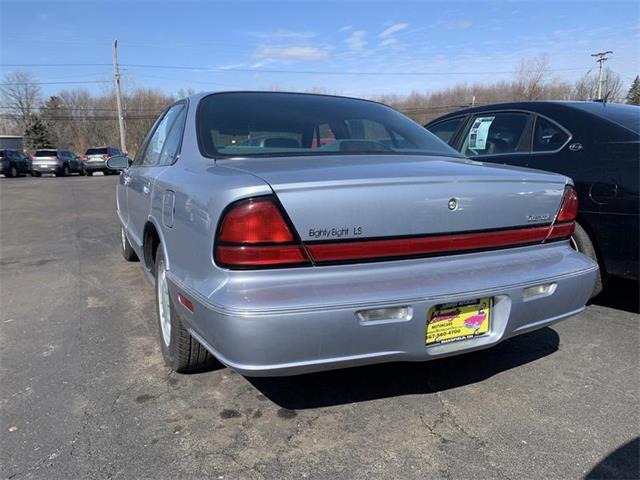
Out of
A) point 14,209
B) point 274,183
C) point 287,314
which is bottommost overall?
point 14,209

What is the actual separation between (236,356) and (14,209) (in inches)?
457

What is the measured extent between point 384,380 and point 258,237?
4.40ft

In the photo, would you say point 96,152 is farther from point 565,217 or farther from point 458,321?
point 458,321

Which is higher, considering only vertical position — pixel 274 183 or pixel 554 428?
pixel 274 183

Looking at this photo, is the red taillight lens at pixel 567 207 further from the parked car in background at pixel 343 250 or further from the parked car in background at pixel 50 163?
the parked car in background at pixel 50 163

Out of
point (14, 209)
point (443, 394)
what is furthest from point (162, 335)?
point (14, 209)

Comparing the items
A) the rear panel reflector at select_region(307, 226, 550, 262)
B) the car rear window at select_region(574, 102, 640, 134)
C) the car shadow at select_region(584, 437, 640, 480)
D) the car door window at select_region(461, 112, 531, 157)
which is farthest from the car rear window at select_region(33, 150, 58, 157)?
the car shadow at select_region(584, 437, 640, 480)

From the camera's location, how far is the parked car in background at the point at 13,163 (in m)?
26.9

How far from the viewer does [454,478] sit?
2041mm

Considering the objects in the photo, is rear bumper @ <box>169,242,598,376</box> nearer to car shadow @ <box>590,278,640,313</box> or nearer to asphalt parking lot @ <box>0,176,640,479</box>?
asphalt parking lot @ <box>0,176,640,479</box>

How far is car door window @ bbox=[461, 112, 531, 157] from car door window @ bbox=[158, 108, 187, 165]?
295 centimetres

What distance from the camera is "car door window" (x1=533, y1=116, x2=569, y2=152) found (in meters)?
4.09

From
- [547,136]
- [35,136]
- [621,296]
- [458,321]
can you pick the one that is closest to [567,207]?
[458,321]

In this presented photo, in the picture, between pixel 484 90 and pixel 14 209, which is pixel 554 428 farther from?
pixel 484 90
